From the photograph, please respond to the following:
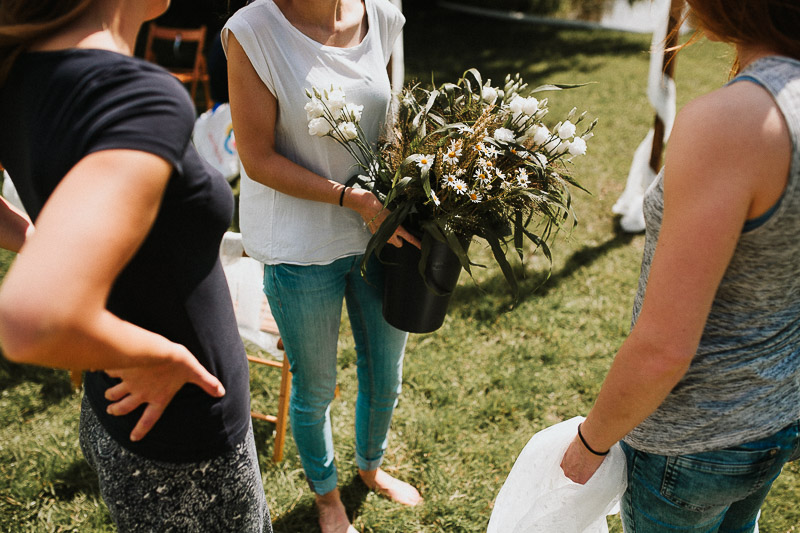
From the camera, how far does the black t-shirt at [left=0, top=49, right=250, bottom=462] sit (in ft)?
2.60

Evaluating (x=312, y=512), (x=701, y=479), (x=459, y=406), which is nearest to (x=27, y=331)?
(x=701, y=479)

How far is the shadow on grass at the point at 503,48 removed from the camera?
28.5 ft

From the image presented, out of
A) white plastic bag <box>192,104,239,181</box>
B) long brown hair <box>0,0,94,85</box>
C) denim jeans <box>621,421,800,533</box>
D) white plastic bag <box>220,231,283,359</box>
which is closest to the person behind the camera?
long brown hair <box>0,0,94,85</box>

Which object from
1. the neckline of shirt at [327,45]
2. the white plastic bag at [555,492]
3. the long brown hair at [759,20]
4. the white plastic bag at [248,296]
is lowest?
the white plastic bag at [248,296]

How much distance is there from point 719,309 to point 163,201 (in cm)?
96

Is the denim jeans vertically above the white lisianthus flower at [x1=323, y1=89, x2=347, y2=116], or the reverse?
the white lisianthus flower at [x1=323, y1=89, x2=347, y2=116]

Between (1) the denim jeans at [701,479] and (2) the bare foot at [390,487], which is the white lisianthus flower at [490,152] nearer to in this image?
(1) the denim jeans at [701,479]

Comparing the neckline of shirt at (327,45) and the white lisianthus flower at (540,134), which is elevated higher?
the neckline of shirt at (327,45)

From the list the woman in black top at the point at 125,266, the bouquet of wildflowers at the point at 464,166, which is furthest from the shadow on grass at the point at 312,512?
the bouquet of wildflowers at the point at 464,166

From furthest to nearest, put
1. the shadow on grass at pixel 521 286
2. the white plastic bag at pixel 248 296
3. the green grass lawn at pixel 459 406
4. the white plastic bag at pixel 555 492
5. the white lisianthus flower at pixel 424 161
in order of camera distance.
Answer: the shadow on grass at pixel 521 286 → the white plastic bag at pixel 248 296 → the green grass lawn at pixel 459 406 → the white lisianthus flower at pixel 424 161 → the white plastic bag at pixel 555 492

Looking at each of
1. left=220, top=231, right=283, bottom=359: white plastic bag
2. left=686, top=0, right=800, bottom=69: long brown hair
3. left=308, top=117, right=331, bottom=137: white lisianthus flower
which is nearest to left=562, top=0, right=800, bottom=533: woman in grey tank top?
left=686, top=0, right=800, bottom=69: long brown hair

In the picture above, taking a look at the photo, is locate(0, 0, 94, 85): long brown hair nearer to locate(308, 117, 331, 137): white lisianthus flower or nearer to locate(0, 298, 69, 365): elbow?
locate(0, 298, 69, 365): elbow

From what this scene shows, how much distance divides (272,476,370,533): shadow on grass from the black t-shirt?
4.21ft

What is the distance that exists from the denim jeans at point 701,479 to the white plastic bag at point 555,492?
0.20ft
